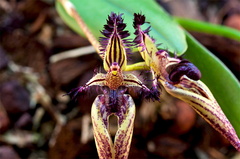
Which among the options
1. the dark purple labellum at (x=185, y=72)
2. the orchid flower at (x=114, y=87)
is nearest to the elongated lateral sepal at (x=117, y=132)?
the orchid flower at (x=114, y=87)

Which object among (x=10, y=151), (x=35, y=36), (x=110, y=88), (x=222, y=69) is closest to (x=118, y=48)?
(x=110, y=88)

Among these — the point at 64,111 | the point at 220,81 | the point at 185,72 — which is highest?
the point at 185,72

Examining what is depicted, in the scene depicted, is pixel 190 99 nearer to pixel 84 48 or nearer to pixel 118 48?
pixel 118 48

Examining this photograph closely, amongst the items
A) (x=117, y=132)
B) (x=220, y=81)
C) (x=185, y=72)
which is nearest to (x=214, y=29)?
(x=220, y=81)

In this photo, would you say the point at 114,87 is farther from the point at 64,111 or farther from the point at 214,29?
the point at 64,111

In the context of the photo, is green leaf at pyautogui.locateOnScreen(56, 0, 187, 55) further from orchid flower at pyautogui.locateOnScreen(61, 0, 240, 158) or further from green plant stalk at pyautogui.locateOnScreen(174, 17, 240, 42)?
green plant stalk at pyautogui.locateOnScreen(174, 17, 240, 42)
